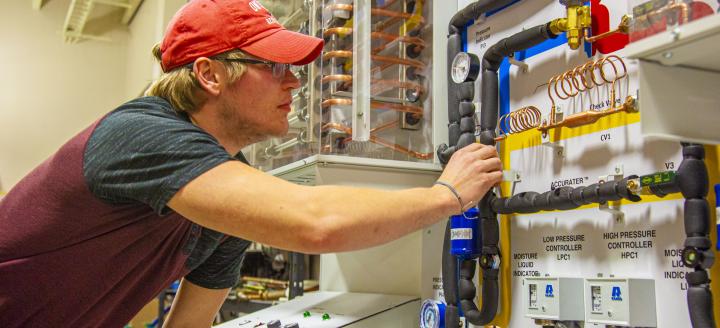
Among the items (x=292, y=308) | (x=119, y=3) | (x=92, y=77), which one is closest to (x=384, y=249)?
(x=292, y=308)

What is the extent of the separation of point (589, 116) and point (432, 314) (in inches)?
28.0

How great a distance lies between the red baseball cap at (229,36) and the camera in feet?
4.62

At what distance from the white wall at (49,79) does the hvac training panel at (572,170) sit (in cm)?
452

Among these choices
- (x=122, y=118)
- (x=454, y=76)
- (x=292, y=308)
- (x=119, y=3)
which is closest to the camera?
(x=122, y=118)

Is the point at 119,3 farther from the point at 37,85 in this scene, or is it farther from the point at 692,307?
the point at 692,307

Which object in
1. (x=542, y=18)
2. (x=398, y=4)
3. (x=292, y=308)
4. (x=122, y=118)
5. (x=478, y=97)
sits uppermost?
(x=398, y=4)

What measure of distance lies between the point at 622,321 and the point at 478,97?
0.76 meters

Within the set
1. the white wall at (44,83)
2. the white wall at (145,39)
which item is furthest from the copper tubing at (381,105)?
→ the white wall at (44,83)

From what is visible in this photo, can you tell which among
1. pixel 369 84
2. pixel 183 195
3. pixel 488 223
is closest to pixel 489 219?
pixel 488 223

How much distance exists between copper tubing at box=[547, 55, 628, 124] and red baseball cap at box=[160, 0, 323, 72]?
22.2 inches

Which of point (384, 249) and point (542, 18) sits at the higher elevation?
point (542, 18)

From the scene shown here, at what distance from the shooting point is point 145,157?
111cm

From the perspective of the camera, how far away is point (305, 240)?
1.07 metres

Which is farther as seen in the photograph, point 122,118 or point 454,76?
point 454,76
